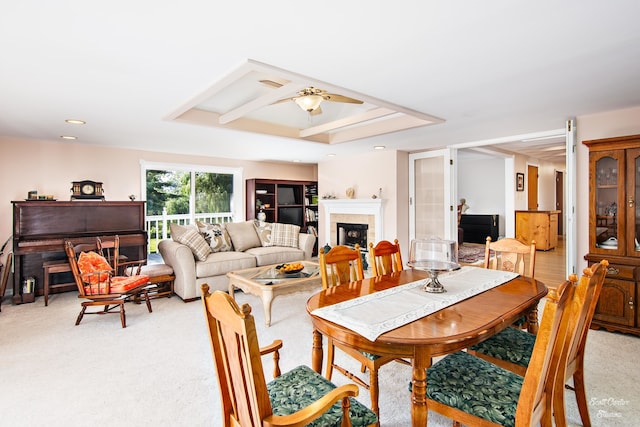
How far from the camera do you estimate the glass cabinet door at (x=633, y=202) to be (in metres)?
3.05

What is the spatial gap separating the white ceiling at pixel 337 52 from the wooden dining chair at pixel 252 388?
136cm

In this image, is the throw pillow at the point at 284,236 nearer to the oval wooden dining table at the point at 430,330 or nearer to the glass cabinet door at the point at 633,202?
the oval wooden dining table at the point at 430,330

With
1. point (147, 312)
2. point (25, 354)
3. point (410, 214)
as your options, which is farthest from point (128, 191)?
point (410, 214)

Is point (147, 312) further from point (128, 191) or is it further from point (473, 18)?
point (473, 18)

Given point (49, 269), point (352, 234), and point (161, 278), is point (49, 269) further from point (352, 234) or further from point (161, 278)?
point (352, 234)

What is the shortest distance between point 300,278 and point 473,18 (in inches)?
110

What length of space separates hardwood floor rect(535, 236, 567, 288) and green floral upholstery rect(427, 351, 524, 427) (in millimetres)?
3726

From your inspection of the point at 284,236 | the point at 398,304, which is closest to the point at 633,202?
the point at 398,304

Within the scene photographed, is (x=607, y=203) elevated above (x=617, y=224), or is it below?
above

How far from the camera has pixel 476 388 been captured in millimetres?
1454

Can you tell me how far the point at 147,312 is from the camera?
12.3 feet

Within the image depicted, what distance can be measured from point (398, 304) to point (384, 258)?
95 cm

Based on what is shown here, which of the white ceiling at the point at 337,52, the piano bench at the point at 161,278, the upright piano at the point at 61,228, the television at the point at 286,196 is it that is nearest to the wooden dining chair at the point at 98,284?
the piano bench at the point at 161,278

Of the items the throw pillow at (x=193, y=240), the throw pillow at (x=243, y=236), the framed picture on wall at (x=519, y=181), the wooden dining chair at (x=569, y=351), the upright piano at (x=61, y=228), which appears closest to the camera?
the wooden dining chair at (x=569, y=351)
